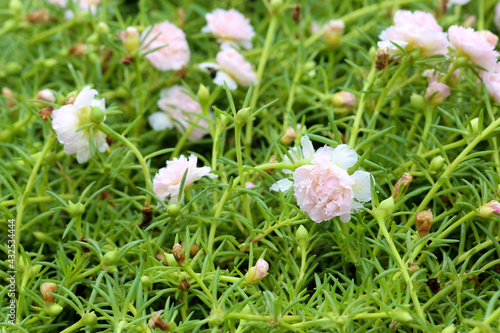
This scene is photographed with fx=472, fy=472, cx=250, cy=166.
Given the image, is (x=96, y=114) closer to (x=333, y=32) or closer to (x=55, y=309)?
(x=55, y=309)

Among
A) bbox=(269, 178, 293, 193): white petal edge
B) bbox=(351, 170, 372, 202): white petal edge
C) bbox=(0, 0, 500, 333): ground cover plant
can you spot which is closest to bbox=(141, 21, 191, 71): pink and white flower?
bbox=(0, 0, 500, 333): ground cover plant

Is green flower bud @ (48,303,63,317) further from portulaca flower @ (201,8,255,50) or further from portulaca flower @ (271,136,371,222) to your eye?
portulaca flower @ (201,8,255,50)

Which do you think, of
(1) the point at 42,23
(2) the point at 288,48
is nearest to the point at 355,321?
(2) the point at 288,48

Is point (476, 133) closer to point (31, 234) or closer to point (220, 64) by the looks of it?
point (220, 64)

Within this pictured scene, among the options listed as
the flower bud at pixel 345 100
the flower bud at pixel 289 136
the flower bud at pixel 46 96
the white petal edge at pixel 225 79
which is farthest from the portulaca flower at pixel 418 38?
the flower bud at pixel 46 96

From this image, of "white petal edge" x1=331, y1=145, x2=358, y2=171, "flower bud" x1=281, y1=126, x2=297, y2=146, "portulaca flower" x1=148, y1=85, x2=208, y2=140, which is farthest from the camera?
"portulaca flower" x1=148, y1=85, x2=208, y2=140

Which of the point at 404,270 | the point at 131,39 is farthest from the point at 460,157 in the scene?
the point at 131,39
